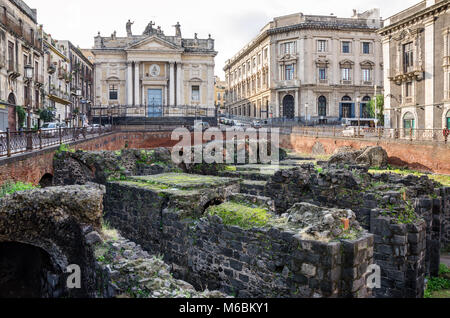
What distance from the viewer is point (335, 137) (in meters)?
31.7

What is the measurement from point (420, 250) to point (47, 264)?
854cm

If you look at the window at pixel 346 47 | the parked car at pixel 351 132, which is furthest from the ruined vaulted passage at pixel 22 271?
the window at pixel 346 47

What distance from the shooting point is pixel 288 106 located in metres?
56.3

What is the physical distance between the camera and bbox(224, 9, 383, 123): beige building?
54219 mm

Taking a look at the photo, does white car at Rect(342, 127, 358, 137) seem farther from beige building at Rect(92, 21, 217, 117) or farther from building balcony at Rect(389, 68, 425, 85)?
beige building at Rect(92, 21, 217, 117)

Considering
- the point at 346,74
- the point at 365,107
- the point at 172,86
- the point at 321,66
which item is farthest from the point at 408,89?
the point at 172,86

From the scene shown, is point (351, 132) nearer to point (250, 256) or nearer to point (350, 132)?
point (350, 132)

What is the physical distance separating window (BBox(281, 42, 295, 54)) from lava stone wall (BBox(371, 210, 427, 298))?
5009 centimetres

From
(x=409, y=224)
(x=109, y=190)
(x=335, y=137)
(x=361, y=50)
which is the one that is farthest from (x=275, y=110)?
(x=409, y=224)

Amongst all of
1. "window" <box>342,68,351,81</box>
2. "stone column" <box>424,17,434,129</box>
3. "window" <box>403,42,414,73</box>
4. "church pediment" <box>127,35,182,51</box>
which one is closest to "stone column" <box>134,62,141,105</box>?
"church pediment" <box>127,35,182,51</box>

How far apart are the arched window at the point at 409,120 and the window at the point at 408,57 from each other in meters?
4.16

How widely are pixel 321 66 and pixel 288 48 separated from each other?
217 inches

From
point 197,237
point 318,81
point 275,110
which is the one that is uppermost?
point 318,81
